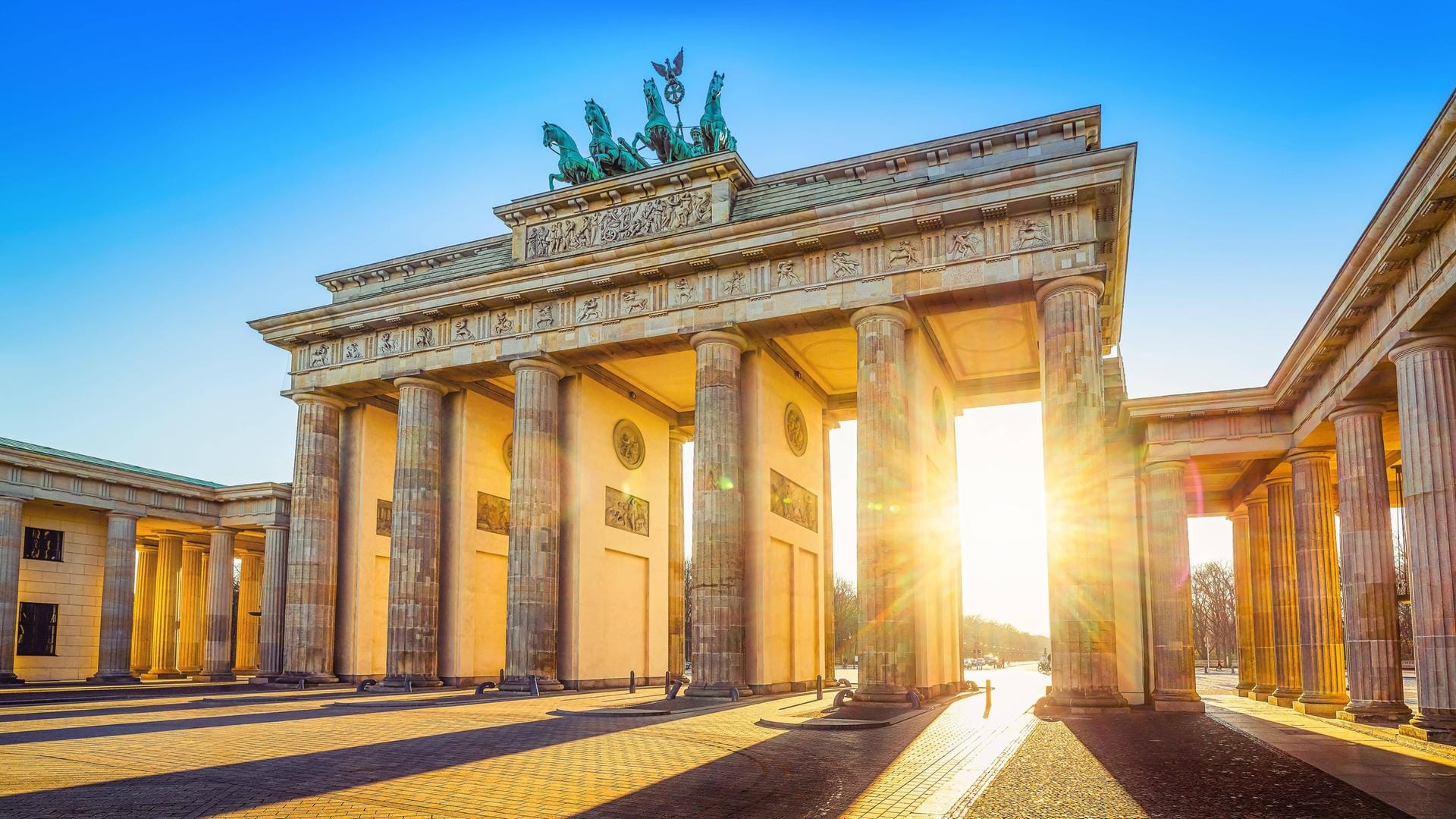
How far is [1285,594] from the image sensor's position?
28484 mm

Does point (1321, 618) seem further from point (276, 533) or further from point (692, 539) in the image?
point (276, 533)

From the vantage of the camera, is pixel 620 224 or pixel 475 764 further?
pixel 620 224

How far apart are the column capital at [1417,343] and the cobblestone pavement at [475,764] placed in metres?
8.97

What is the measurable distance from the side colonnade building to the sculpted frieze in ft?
43.1

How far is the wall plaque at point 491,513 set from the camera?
116 feet

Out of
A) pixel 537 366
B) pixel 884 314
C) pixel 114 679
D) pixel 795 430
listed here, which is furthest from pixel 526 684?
pixel 114 679

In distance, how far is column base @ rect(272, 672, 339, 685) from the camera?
109 ft

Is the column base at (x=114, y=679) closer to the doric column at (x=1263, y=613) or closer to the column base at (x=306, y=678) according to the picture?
the column base at (x=306, y=678)

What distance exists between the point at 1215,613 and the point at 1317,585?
75.9 metres

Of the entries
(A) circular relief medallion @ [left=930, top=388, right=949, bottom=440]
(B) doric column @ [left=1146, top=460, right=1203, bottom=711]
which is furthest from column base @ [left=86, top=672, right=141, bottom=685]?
(B) doric column @ [left=1146, top=460, right=1203, bottom=711]

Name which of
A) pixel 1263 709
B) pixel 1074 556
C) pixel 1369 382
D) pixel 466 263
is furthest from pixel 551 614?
pixel 1369 382

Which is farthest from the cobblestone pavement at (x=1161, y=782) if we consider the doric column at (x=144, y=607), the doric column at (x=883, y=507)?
the doric column at (x=144, y=607)

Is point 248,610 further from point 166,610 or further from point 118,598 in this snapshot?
point 118,598

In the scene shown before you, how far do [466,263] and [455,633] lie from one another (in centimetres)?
1210
